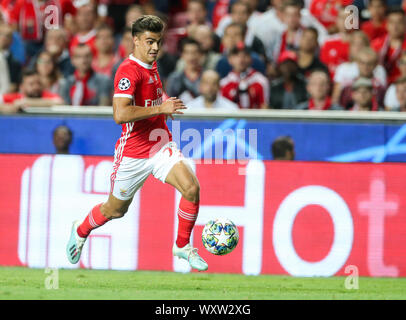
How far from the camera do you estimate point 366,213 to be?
32.3 feet

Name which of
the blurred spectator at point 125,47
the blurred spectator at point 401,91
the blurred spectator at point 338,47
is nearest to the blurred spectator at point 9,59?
the blurred spectator at point 125,47

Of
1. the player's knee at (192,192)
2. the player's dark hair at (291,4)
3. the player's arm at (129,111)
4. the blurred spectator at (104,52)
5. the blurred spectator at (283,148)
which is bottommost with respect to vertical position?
the player's knee at (192,192)

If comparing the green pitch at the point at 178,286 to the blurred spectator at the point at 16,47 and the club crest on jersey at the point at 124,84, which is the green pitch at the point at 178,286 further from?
the blurred spectator at the point at 16,47

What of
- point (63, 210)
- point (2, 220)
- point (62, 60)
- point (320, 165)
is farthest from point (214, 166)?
point (62, 60)

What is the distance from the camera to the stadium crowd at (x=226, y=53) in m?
11.4

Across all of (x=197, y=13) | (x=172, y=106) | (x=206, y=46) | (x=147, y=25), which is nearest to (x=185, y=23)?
(x=197, y=13)

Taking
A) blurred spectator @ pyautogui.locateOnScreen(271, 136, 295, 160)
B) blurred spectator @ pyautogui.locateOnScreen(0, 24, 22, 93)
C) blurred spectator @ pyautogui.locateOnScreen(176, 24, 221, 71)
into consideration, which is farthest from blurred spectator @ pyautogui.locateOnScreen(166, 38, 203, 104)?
blurred spectator @ pyautogui.locateOnScreen(0, 24, 22, 93)

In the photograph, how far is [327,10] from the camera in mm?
13203

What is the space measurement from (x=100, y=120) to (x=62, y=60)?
243 cm

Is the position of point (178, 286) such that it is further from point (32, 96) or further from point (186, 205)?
point (32, 96)

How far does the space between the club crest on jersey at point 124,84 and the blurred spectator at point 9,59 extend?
497cm

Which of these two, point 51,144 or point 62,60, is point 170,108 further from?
point 62,60

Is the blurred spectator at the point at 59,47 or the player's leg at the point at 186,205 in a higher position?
the blurred spectator at the point at 59,47

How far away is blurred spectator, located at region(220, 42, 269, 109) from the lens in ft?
38.4
